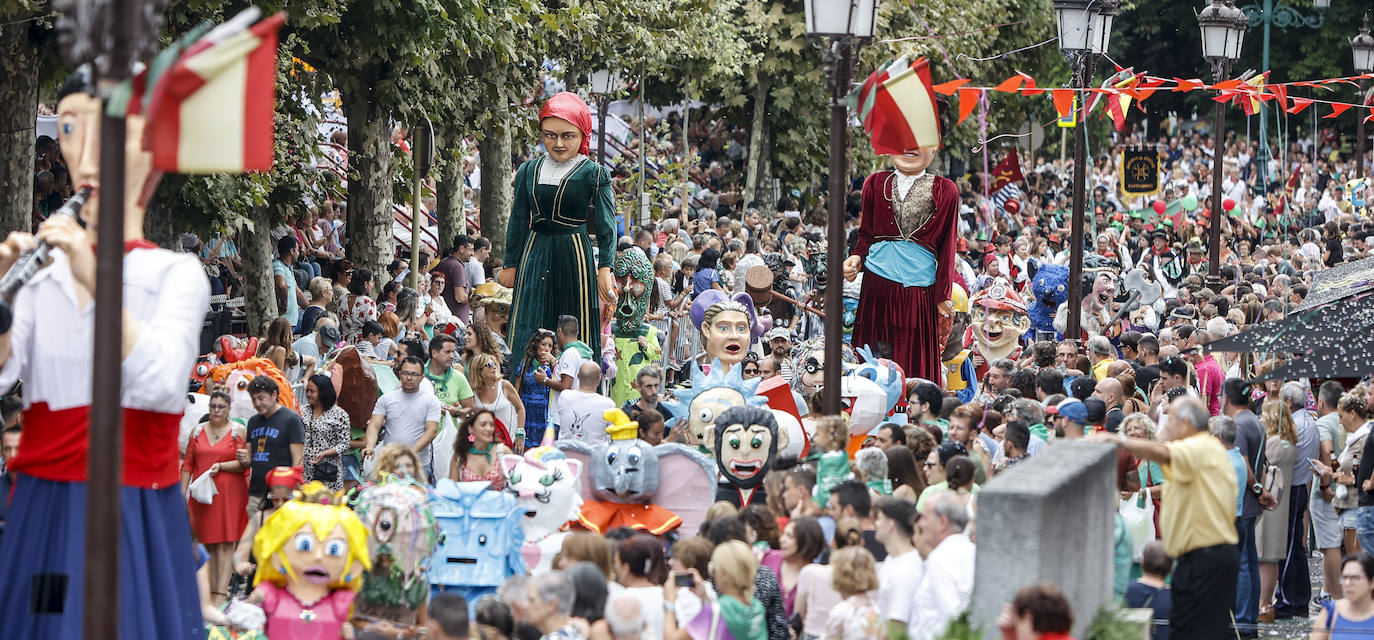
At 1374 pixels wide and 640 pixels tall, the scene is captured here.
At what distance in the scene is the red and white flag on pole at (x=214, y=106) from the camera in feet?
19.7

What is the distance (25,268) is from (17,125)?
330 inches

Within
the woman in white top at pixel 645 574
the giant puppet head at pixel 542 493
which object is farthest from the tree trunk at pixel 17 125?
the woman in white top at pixel 645 574

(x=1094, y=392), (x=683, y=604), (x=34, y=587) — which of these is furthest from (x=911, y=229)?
(x=34, y=587)

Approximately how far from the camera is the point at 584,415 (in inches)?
474

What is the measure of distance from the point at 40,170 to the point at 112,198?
13.8 metres

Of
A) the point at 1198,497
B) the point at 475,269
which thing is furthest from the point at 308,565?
the point at 475,269

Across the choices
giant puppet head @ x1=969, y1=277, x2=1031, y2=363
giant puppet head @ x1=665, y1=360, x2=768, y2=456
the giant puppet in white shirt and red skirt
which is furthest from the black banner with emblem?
the giant puppet in white shirt and red skirt

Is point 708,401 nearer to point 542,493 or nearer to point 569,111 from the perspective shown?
point 542,493

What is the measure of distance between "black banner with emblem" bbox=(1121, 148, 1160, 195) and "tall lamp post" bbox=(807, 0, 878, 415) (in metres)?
16.8

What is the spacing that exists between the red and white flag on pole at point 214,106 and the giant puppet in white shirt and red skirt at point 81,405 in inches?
28.7

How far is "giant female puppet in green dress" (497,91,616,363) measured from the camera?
13.9 m

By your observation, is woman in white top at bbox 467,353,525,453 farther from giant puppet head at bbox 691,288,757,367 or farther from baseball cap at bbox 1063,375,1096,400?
baseball cap at bbox 1063,375,1096,400

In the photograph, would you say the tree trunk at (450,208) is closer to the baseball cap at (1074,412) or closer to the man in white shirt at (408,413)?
the man in white shirt at (408,413)

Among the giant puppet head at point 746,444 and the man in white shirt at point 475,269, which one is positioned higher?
the man in white shirt at point 475,269
